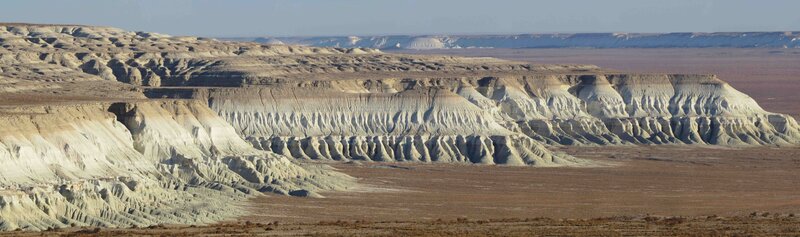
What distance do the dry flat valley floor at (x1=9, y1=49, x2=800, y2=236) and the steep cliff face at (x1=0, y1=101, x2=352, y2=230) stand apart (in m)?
2.31

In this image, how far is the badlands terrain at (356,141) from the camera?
221 ft

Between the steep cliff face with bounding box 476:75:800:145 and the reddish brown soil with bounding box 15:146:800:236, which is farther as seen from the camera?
the steep cliff face with bounding box 476:75:800:145

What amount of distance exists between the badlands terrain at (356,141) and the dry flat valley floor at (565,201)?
8.5 inches

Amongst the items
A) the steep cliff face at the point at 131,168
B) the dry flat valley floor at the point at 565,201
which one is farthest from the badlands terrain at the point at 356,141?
the dry flat valley floor at the point at 565,201

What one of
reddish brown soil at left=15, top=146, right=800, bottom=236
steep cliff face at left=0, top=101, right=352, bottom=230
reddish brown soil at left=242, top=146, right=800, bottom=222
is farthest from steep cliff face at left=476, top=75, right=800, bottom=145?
steep cliff face at left=0, top=101, right=352, bottom=230

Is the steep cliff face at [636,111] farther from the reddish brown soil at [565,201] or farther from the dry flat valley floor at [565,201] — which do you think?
the reddish brown soil at [565,201]

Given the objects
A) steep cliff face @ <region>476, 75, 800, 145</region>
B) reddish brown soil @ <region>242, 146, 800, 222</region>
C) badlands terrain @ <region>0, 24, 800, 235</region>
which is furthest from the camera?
steep cliff face @ <region>476, 75, 800, 145</region>

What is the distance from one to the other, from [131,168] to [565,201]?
18323 mm

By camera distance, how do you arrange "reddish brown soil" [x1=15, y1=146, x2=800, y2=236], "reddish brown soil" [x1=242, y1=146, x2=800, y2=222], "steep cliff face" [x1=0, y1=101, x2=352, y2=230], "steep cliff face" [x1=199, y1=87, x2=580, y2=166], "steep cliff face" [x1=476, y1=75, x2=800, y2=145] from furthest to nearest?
"steep cliff face" [x1=476, y1=75, x2=800, y2=145] → "steep cliff face" [x1=199, y1=87, x2=580, y2=166] → "reddish brown soil" [x1=242, y1=146, x2=800, y2=222] → "steep cliff face" [x1=0, y1=101, x2=352, y2=230] → "reddish brown soil" [x1=15, y1=146, x2=800, y2=236]

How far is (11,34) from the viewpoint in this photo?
549 ft

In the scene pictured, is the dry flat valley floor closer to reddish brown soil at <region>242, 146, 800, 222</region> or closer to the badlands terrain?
reddish brown soil at <region>242, 146, 800, 222</region>

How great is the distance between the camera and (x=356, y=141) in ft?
335

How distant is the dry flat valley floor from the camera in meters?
56.1

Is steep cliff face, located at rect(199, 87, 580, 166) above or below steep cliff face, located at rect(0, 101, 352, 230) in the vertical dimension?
below
